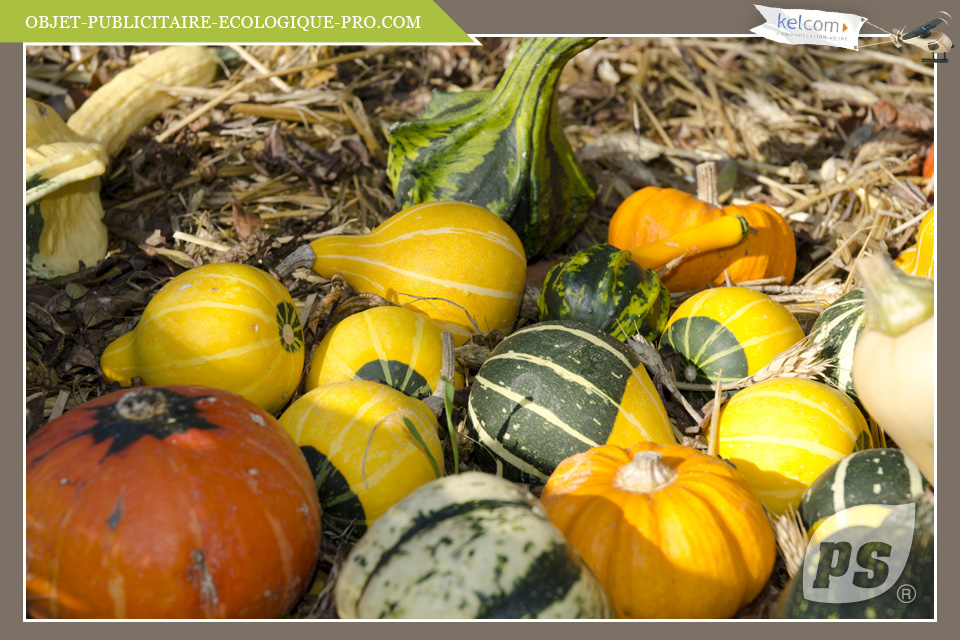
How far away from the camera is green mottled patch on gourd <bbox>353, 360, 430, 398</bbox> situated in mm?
2955

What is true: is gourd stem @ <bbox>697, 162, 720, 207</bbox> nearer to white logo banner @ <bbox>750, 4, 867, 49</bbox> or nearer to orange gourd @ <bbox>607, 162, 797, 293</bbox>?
orange gourd @ <bbox>607, 162, 797, 293</bbox>

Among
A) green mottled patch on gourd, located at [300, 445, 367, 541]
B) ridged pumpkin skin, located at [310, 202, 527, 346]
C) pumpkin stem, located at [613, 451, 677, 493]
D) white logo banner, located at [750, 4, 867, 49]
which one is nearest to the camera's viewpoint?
pumpkin stem, located at [613, 451, 677, 493]

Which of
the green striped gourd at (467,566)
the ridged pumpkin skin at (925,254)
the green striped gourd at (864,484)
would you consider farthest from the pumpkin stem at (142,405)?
the ridged pumpkin skin at (925,254)

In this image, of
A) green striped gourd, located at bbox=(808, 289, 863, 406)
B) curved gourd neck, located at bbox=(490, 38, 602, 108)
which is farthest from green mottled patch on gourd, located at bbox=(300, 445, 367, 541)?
curved gourd neck, located at bbox=(490, 38, 602, 108)

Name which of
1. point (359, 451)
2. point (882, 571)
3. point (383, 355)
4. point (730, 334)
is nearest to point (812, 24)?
point (730, 334)

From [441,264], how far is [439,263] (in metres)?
0.01

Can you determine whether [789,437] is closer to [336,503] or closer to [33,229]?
[336,503]

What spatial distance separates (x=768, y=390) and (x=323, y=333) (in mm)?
1854

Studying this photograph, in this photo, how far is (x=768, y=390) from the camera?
2.79 meters

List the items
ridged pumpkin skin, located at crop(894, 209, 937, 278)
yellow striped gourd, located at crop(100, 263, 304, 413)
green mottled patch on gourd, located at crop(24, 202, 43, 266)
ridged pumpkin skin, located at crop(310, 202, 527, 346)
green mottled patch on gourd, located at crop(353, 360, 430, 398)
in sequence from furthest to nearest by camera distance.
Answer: green mottled patch on gourd, located at crop(24, 202, 43, 266) → ridged pumpkin skin, located at crop(310, 202, 527, 346) → ridged pumpkin skin, located at crop(894, 209, 937, 278) → green mottled patch on gourd, located at crop(353, 360, 430, 398) → yellow striped gourd, located at crop(100, 263, 304, 413)

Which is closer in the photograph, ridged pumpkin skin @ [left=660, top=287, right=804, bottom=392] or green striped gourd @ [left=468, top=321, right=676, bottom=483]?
green striped gourd @ [left=468, top=321, right=676, bottom=483]

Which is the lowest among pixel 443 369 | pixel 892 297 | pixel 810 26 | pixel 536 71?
pixel 443 369

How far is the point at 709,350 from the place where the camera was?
316cm

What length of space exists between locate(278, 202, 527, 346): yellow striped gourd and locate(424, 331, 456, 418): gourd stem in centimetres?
36
